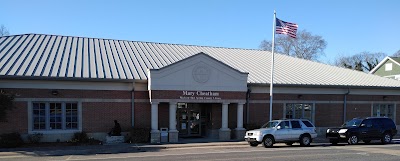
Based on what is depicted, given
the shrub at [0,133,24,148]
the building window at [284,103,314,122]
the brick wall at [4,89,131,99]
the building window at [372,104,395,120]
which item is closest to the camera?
the shrub at [0,133,24,148]

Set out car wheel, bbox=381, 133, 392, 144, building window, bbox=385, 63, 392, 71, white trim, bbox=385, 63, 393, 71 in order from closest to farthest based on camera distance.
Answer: car wheel, bbox=381, 133, 392, 144
white trim, bbox=385, 63, 393, 71
building window, bbox=385, 63, 392, 71

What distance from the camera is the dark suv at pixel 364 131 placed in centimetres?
2097

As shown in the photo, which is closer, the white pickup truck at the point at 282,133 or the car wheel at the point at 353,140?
the white pickup truck at the point at 282,133

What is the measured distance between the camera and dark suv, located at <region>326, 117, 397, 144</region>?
2097 cm

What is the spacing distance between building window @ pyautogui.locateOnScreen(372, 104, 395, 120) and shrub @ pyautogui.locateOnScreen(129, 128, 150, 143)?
60.6ft

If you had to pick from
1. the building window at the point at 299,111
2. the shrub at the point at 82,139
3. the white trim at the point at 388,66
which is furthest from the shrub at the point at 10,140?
the white trim at the point at 388,66

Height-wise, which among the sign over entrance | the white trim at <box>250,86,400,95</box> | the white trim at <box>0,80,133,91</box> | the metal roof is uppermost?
the metal roof

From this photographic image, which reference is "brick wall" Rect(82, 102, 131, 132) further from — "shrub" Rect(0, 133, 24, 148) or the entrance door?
the entrance door

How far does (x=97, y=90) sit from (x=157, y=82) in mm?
3488

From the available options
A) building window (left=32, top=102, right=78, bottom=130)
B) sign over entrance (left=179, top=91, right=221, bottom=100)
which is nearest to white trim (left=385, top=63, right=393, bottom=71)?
sign over entrance (left=179, top=91, right=221, bottom=100)

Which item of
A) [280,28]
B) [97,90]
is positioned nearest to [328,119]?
[280,28]

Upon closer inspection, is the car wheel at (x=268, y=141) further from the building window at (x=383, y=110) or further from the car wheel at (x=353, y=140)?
the building window at (x=383, y=110)

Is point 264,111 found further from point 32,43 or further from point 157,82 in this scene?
point 32,43

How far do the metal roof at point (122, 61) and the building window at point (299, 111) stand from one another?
172cm
